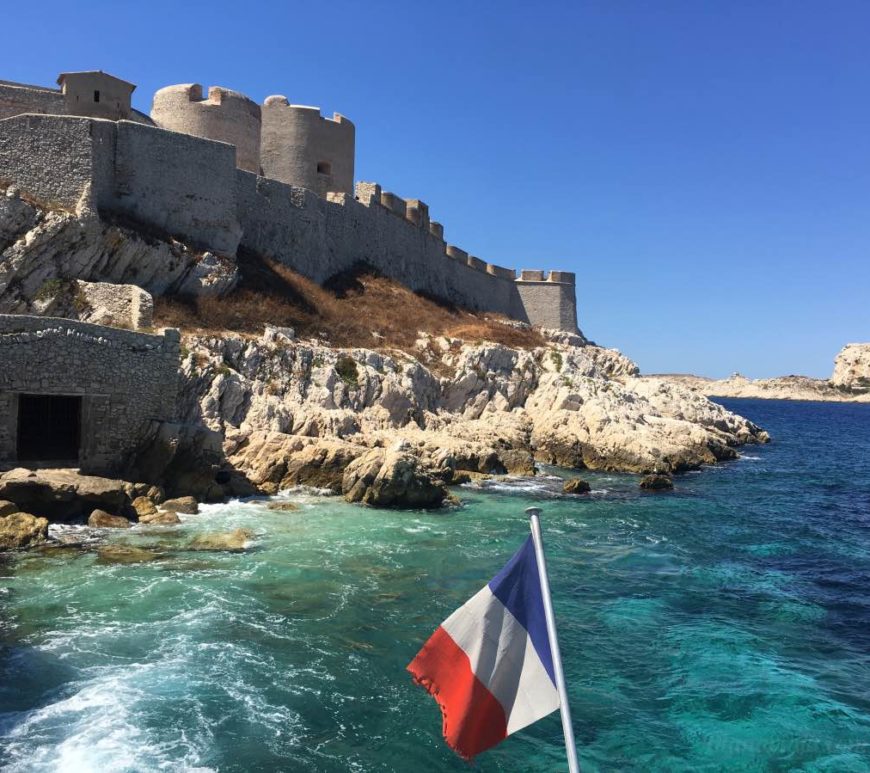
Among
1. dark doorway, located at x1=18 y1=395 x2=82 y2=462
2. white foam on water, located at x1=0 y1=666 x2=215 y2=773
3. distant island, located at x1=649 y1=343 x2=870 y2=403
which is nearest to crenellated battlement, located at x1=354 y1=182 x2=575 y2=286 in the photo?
dark doorway, located at x1=18 y1=395 x2=82 y2=462

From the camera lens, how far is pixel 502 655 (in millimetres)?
4859

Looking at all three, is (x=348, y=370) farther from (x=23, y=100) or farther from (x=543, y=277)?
(x=543, y=277)

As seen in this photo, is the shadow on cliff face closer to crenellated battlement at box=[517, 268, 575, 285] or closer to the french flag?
the french flag

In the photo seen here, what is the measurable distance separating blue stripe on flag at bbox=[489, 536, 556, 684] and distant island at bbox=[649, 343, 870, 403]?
12459cm

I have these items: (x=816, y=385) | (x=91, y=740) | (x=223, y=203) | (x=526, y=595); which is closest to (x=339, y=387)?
(x=223, y=203)

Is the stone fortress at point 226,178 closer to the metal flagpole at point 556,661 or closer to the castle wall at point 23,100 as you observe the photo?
the castle wall at point 23,100

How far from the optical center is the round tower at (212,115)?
107 ft

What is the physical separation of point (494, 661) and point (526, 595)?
46cm

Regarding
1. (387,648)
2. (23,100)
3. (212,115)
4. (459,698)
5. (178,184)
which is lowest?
(387,648)

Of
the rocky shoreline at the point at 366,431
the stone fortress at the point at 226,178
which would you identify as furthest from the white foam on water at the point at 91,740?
the stone fortress at the point at 226,178

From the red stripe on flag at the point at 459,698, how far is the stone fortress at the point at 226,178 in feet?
74.1

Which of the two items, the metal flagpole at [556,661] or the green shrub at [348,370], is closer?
the metal flagpole at [556,661]

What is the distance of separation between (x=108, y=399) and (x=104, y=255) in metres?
8.25

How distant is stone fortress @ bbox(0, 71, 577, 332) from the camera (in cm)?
2356
